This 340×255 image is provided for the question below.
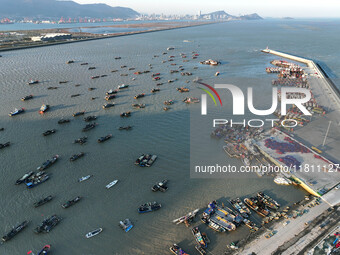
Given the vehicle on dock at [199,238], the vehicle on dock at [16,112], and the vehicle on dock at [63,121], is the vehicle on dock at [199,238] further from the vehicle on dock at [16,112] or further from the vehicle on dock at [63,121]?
the vehicle on dock at [16,112]

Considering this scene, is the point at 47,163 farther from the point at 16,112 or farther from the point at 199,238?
the point at 199,238

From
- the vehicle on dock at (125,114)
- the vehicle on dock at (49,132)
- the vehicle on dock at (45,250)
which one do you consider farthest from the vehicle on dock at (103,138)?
the vehicle on dock at (45,250)

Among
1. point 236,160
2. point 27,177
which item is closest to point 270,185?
point 236,160

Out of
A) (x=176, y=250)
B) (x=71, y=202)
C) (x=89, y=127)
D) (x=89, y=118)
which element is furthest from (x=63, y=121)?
(x=176, y=250)

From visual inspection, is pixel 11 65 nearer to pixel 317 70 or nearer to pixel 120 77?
pixel 120 77

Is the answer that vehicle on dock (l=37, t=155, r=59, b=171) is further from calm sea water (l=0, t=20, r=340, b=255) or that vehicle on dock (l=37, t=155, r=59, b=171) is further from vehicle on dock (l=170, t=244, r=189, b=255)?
vehicle on dock (l=170, t=244, r=189, b=255)
